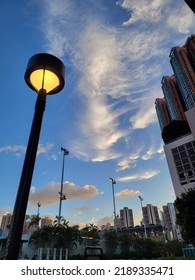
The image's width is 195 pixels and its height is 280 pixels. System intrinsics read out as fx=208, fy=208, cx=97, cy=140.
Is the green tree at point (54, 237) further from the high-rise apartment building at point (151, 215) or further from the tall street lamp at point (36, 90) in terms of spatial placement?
the high-rise apartment building at point (151, 215)

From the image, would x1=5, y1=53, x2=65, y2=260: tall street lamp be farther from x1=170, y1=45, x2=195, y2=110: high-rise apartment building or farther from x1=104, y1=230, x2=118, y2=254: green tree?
x1=170, y1=45, x2=195, y2=110: high-rise apartment building

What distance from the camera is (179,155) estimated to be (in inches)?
1178

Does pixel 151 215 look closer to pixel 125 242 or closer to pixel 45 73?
pixel 125 242

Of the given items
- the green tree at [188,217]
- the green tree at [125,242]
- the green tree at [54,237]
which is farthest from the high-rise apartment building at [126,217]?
the green tree at [188,217]

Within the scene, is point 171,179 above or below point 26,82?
above

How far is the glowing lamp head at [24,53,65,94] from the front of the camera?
190 centimetres

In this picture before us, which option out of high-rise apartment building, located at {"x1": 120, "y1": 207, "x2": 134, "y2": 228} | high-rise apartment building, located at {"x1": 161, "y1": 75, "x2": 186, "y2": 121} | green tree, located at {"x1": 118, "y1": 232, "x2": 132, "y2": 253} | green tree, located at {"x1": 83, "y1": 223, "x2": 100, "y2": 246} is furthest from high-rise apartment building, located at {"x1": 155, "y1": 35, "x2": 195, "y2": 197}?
high-rise apartment building, located at {"x1": 120, "y1": 207, "x2": 134, "y2": 228}

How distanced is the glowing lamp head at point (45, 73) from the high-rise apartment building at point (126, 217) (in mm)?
106915

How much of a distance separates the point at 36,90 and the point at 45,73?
20 centimetres
